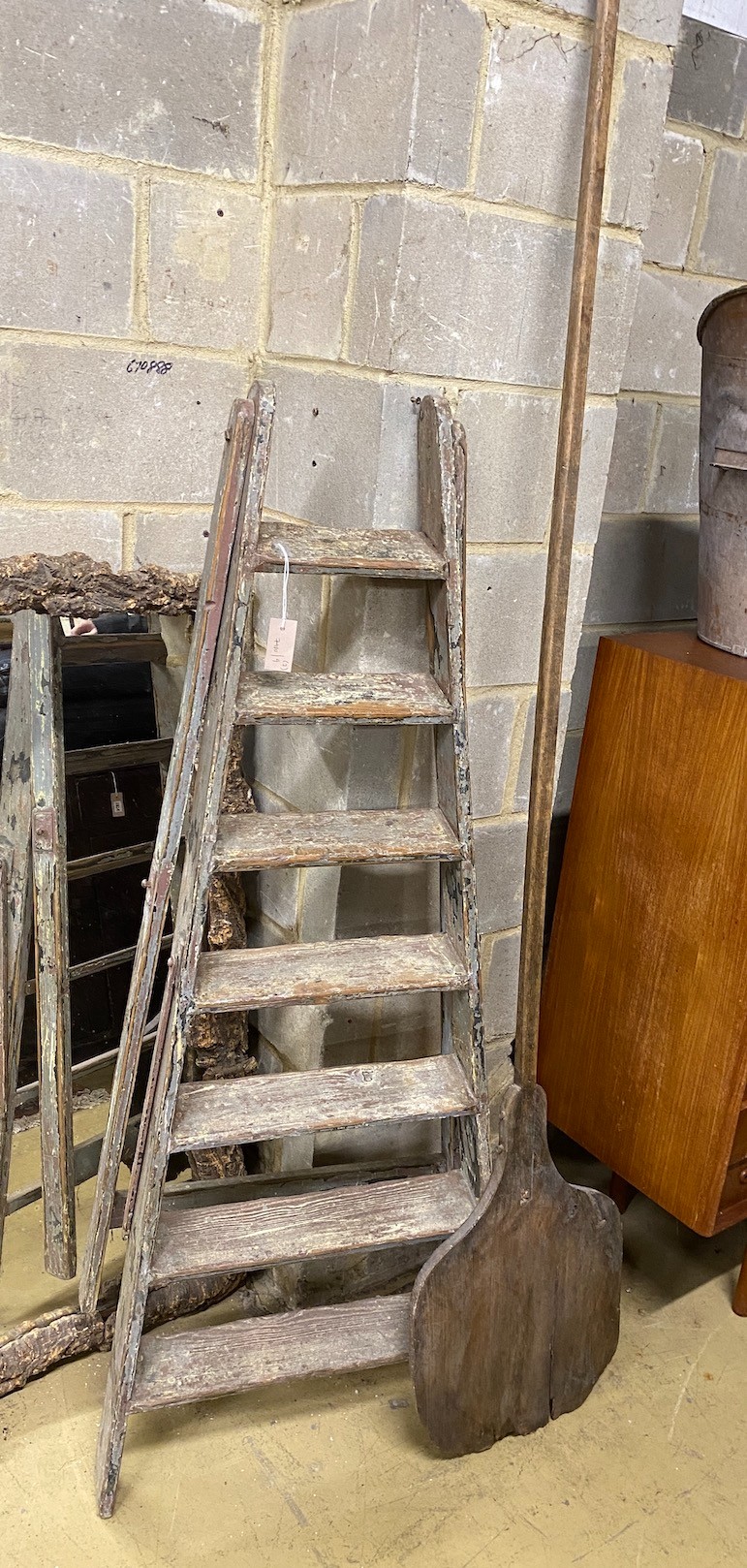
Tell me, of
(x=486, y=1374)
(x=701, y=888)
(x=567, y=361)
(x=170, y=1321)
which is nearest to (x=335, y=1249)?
(x=486, y=1374)

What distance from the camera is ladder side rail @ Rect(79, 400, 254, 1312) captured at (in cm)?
129

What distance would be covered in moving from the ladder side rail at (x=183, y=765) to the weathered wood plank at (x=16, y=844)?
0.24 metres

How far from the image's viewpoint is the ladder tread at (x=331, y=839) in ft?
4.42

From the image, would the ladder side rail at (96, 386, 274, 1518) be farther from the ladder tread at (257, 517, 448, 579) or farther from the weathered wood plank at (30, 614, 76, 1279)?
the weathered wood plank at (30, 614, 76, 1279)

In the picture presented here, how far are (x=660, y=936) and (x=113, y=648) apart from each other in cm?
96

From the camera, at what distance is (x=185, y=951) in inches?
52.8

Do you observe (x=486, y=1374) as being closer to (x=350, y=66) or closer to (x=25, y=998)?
(x=25, y=998)

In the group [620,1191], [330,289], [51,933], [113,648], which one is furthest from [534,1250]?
[330,289]

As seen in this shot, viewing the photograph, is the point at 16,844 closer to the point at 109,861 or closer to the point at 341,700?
the point at 109,861

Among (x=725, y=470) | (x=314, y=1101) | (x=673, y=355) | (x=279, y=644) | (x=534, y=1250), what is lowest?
(x=534, y=1250)

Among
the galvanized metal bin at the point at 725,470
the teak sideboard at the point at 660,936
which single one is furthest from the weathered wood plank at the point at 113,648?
the galvanized metal bin at the point at 725,470

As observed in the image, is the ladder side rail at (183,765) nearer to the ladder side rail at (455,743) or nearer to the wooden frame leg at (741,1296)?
the ladder side rail at (455,743)

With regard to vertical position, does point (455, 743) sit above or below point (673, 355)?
below

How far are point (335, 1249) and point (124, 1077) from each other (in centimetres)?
35
